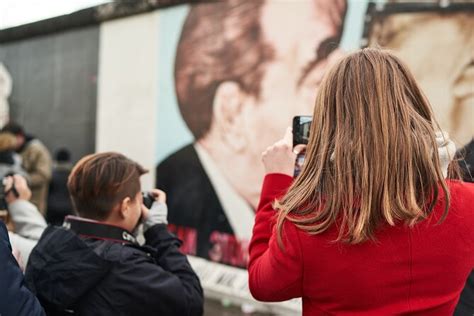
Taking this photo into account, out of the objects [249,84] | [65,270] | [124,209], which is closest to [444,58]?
[249,84]

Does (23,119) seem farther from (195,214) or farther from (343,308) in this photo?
(343,308)

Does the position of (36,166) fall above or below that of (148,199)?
below

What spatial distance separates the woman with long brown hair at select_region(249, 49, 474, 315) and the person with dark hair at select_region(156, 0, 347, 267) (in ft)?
10.6

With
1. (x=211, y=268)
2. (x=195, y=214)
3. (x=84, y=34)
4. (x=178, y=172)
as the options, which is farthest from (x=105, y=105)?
(x=211, y=268)

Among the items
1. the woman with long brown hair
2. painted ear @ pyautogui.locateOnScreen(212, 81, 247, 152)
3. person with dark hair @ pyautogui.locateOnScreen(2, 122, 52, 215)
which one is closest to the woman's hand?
the woman with long brown hair

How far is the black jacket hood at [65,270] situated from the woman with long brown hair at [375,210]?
33.2 inches

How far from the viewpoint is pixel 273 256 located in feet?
4.85

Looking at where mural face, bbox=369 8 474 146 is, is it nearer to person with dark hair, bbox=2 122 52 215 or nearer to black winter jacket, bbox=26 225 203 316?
black winter jacket, bbox=26 225 203 316

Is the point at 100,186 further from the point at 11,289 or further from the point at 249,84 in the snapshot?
the point at 249,84

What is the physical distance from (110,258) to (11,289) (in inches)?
18.9

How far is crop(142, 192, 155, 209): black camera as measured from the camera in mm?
2451

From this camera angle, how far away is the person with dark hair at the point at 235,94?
4.79m

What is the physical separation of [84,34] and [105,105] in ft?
3.84

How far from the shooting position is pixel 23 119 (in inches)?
331
